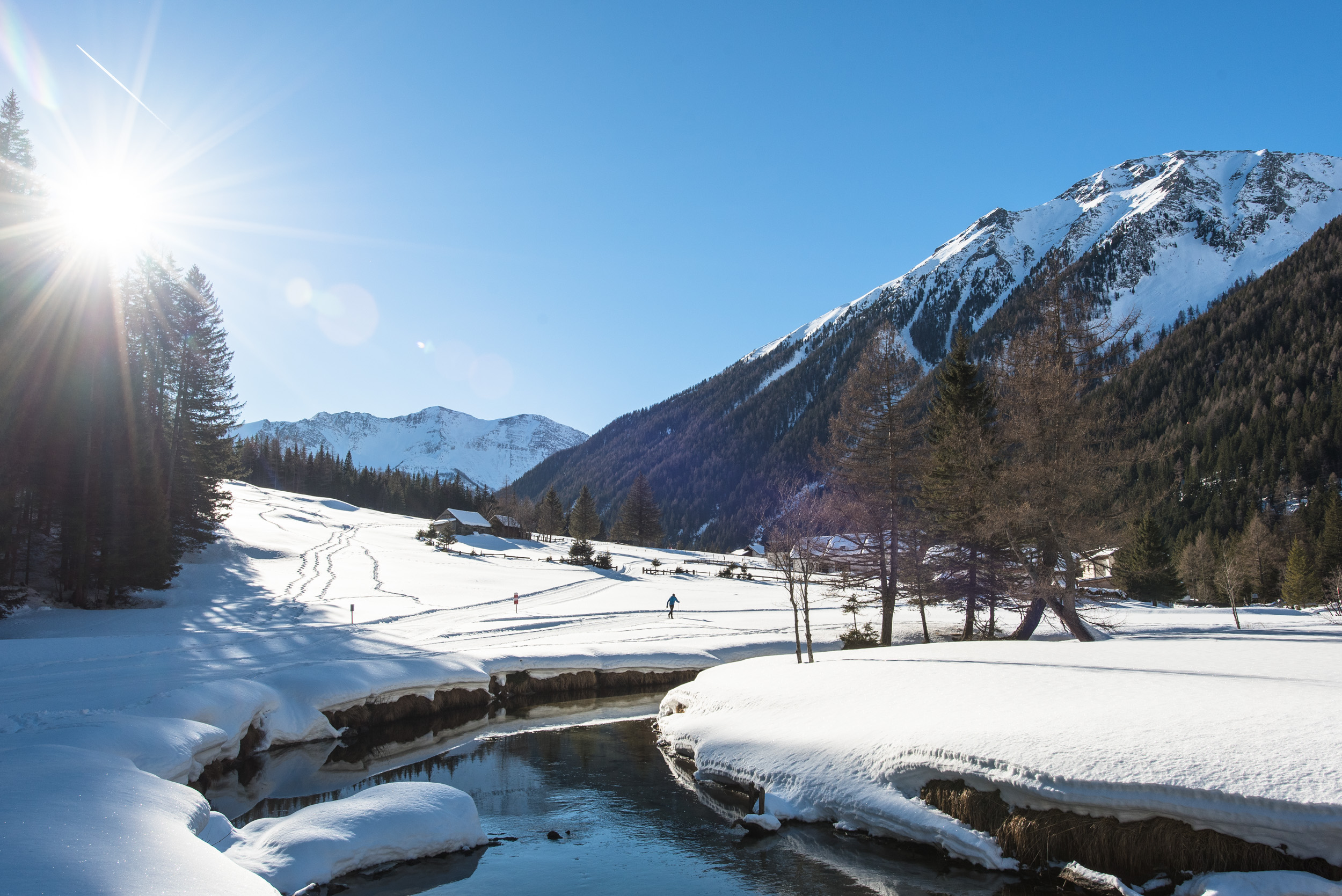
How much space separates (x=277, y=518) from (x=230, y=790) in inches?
2461

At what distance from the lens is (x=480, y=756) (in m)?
15.6

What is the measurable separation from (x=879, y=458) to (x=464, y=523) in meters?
66.4

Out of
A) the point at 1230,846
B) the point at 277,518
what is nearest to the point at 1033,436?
the point at 1230,846

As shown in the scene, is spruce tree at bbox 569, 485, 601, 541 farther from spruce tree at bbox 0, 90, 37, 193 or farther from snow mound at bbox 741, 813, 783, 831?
snow mound at bbox 741, 813, 783, 831

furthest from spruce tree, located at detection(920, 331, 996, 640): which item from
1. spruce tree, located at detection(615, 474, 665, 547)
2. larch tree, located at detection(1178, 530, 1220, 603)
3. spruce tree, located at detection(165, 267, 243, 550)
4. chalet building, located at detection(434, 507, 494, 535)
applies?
spruce tree, located at detection(615, 474, 665, 547)

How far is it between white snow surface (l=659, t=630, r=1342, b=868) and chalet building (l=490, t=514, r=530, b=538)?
2897 inches

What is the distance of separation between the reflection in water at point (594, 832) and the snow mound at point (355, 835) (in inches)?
10.9

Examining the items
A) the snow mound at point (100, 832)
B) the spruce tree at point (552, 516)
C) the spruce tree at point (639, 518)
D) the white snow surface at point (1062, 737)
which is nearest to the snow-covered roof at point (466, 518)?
the spruce tree at point (552, 516)

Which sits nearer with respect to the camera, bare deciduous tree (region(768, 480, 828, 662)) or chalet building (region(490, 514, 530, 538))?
bare deciduous tree (region(768, 480, 828, 662))

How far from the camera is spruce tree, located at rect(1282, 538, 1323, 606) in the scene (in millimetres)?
50188

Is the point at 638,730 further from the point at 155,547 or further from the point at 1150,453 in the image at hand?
the point at 155,547

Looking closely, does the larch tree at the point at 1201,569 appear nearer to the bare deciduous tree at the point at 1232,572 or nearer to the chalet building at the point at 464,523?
the bare deciduous tree at the point at 1232,572

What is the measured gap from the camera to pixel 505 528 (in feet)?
289

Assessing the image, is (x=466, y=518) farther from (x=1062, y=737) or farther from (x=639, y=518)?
(x=1062, y=737)
